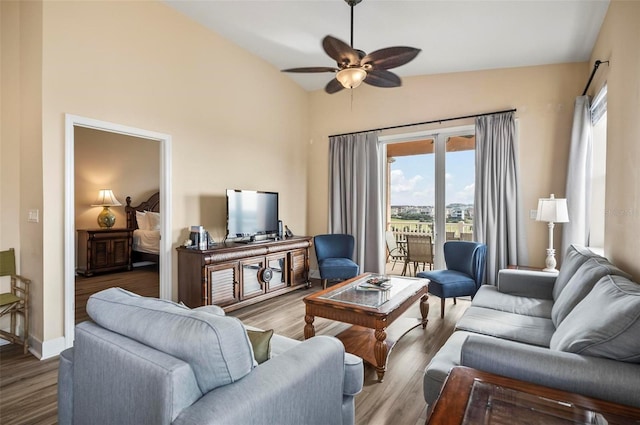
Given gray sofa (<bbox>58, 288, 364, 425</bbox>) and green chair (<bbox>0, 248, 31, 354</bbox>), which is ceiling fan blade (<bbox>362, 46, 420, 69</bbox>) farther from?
green chair (<bbox>0, 248, 31, 354</bbox>)

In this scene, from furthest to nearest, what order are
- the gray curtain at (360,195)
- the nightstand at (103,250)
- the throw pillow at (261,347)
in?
the nightstand at (103,250) < the gray curtain at (360,195) < the throw pillow at (261,347)

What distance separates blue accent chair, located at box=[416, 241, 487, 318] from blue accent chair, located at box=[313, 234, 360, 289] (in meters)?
1.10

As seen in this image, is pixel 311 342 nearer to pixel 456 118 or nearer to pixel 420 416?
pixel 420 416

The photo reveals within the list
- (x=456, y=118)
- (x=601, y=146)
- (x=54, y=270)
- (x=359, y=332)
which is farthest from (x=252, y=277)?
(x=601, y=146)

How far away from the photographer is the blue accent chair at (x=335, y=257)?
15.2 feet

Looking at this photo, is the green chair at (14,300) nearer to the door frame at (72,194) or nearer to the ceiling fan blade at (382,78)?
the door frame at (72,194)

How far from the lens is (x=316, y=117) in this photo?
5.95 metres

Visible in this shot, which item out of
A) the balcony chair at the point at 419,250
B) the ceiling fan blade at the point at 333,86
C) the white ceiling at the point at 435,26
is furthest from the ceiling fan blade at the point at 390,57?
the balcony chair at the point at 419,250

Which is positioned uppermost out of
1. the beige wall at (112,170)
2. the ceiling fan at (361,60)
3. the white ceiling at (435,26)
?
the white ceiling at (435,26)

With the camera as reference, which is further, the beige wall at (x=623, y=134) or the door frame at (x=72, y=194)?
the door frame at (x=72, y=194)

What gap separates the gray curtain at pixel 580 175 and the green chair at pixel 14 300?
5.51 meters

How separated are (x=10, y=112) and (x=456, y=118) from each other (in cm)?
504

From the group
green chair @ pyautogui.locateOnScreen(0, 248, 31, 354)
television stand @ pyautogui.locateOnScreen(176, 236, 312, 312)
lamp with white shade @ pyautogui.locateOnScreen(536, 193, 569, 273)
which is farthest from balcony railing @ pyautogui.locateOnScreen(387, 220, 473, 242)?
green chair @ pyautogui.locateOnScreen(0, 248, 31, 354)

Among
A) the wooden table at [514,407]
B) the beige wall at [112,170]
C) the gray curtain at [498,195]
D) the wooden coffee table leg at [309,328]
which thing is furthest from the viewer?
the beige wall at [112,170]
